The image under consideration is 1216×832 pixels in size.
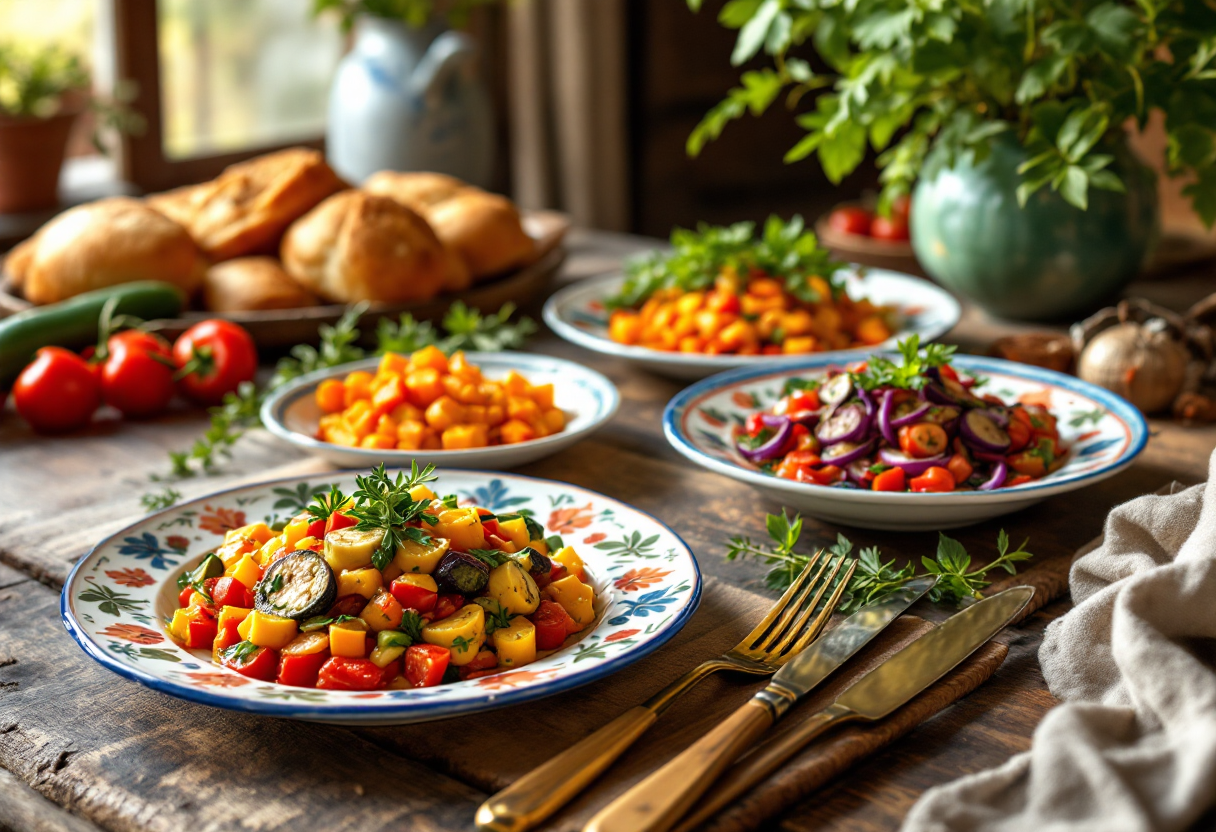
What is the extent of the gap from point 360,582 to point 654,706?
0.30 m

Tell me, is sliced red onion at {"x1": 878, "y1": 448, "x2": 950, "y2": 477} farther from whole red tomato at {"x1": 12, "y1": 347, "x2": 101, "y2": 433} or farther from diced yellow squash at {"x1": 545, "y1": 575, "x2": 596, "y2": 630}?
whole red tomato at {"x1": 12, "y1": 347, "x2": 101, "y2": 433}

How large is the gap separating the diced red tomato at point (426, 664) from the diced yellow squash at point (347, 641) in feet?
0.14

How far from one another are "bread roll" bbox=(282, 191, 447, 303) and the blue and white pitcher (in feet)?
2.44

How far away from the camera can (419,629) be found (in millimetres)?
1139

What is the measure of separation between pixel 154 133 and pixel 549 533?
304 cm

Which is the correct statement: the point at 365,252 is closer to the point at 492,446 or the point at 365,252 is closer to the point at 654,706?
the point at 492,446

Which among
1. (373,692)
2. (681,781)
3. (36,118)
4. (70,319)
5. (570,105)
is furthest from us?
(570,105)

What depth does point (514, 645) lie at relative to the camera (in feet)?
3.74

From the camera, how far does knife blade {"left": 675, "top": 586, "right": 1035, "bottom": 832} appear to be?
3.31 ft

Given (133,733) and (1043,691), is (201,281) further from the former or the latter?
(1043,691)

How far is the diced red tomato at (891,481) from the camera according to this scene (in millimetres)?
1507

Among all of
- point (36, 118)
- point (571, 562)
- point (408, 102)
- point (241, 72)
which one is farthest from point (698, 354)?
point (241, 72)

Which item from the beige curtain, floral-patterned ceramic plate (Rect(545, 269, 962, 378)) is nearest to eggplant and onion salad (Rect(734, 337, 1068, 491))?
floral-patterned ceramic plate (Rect(545, 269, 962, 378))

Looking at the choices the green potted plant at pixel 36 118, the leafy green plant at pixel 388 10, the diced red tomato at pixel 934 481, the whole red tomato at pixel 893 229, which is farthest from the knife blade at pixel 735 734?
the green potted plant at pixel 36 118
